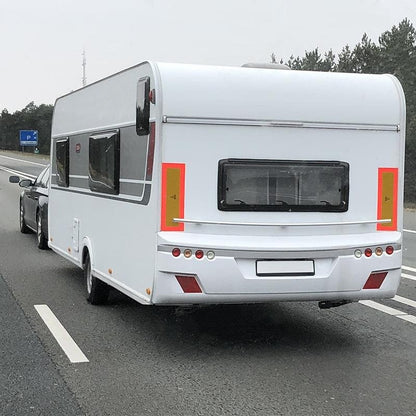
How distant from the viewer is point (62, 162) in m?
10.1

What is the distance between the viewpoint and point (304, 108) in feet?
21.7

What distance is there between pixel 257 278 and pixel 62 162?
15.1 ft

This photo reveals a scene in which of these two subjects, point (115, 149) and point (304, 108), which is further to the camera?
point (115, 149)

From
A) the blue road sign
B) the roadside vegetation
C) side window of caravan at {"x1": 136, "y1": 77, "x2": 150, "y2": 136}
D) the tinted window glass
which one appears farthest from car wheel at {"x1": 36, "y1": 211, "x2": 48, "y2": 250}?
the blue road sign

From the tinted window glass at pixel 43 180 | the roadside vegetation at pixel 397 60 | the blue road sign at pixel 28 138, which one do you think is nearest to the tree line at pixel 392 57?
the roadside vegetation at pixel 397 60

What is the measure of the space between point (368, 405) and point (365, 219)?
6.93ft

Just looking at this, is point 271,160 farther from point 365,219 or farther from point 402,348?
point 402,348

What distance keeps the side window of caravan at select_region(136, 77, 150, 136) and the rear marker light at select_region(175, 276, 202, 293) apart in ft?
4.29

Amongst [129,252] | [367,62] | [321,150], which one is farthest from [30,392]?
[367,62]

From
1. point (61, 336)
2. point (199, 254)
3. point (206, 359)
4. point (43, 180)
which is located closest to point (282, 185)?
point (199, 254)

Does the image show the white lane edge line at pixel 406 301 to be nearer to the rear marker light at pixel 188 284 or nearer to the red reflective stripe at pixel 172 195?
the rear marker light at pixel 188 284

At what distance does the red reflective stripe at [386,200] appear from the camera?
6.84 meters

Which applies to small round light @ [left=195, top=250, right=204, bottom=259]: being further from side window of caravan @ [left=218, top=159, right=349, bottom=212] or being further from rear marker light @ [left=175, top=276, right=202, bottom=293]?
side window of caravan @ [left=218, top=159, right=349, bottom=212]

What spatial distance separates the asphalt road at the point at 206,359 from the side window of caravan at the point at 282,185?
46.3 inches
